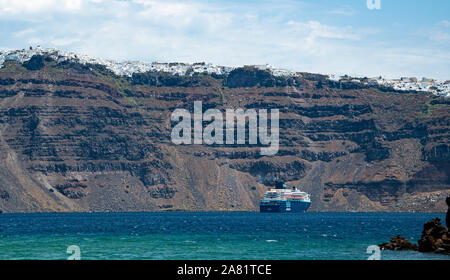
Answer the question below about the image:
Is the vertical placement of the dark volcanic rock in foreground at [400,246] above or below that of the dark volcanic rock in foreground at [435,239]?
below

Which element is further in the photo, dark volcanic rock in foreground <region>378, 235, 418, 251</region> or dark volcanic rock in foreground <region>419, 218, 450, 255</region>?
dark volcanic rock in foreground <region>378, 235, 418, 251</region>

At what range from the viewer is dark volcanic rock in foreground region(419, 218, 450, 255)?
230 feet

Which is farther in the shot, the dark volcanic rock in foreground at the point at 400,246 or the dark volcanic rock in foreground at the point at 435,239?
the dark volcanic rock in foreground at the point at 400,246

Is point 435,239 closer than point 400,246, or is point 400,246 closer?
point 435,239

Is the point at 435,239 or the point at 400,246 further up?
the point at 435,239

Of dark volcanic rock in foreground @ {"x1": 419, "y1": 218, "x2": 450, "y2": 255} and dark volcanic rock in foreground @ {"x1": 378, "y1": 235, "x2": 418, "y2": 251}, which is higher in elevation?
dark volcanic rock in foreground @ {"x1": 419, "y1": 218, "x2": 450, "y2": 255}

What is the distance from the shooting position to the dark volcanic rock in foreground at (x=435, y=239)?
70006mm

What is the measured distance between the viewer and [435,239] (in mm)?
72812
